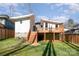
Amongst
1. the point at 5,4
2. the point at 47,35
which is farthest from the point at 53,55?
the point at 5,4

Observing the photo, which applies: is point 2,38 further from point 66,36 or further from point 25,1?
point 66,36

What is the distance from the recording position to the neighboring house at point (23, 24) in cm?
423

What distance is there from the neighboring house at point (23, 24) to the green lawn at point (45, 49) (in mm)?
177

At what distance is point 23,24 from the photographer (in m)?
4.28

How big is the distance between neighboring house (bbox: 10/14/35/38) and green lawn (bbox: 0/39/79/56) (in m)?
0.18

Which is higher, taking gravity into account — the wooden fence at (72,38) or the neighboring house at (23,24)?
the neighboring house at (23,24)

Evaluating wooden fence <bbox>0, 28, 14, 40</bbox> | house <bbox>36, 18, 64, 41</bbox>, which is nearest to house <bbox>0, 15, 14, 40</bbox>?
wooden fence <bbox>0, 28, 14, 40</bbox>

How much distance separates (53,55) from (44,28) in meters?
0.51

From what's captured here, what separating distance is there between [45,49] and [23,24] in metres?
0.60

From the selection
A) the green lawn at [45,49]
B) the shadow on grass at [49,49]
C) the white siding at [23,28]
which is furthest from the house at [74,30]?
the white siding at [23,28]

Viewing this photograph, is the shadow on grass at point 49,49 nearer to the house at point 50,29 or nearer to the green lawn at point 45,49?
the green lawn at point 45,49

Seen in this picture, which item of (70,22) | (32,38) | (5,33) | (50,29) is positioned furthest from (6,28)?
(70,22)

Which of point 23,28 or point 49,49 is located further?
point 23,28

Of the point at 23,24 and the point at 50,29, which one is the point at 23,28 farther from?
the point at 50,29
